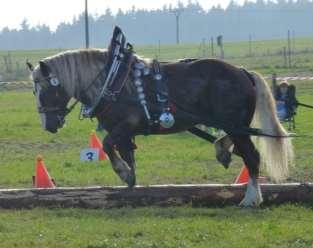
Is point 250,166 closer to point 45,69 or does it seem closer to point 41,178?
point 45,69

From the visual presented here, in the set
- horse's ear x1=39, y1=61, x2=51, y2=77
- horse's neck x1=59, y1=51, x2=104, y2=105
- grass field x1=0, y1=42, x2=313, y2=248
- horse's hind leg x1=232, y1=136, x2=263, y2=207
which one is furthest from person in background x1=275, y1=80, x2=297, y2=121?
horse's ear x1=39, y1=61, x2=51, y2=77

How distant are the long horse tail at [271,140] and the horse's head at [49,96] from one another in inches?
92.2

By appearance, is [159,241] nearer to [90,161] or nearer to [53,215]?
[53,215]

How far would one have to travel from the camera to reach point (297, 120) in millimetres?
18984

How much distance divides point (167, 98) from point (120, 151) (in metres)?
0.86

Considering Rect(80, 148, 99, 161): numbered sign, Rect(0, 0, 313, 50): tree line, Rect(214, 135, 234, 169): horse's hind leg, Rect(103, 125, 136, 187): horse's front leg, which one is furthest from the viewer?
Rect(0, 0, 313, 50): tree line

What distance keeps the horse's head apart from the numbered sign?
3.46m

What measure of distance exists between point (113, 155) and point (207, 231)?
6.53ft

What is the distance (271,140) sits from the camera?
8.86 m

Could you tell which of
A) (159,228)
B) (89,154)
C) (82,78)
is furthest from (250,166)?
(89,154)

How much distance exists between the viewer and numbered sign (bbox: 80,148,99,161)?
40.3 feet

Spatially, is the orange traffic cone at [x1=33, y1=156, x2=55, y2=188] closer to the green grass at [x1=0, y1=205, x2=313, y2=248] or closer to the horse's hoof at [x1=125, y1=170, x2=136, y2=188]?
the green grass at [x1=0, y1=205, x2=313, y2=248]

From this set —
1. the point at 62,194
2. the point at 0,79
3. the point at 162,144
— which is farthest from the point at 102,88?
the point at 0,79

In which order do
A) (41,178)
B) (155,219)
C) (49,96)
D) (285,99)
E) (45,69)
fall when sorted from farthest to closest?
1. (285,99)
2. (41,178)
3. (49,96)
4. (45,69)
5. (155,219)
